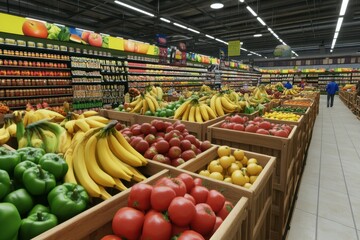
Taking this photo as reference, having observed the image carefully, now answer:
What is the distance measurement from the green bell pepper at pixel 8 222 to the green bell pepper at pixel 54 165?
1.04ft

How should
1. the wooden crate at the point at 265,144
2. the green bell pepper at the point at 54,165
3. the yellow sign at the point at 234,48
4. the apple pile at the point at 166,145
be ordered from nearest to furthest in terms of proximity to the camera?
the green bell pepper at the point at 54,165 → the apple pile at the point at 166,145 → the wooden crate at the point at 265,144 → the yellow sign at the point at 234,48

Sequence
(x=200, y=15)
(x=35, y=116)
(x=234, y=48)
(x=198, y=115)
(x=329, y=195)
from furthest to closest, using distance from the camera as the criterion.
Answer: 1. (x=200, y=15)
2. (x=234, y=48)
3. (x=329, y=195)
4. (x=198, y=115)
5. (x=35, y=116)

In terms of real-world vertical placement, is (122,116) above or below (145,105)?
below

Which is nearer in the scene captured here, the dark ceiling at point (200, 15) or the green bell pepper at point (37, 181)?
the green bell pepper at point (37, 181)

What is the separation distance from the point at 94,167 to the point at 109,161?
0.30 feet

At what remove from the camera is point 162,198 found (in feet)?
3.05

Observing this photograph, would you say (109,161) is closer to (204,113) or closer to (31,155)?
(31,155)

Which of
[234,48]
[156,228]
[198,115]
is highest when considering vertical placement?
[234,48]

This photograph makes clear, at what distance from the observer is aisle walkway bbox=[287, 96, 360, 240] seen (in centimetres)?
257

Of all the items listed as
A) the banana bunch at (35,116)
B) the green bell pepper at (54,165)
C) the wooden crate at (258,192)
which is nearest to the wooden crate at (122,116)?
the banana bunch at (35,116)

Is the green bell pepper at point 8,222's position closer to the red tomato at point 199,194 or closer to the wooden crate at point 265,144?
the red tomato at point 199,194

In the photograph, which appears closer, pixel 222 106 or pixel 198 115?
pixel 198 115

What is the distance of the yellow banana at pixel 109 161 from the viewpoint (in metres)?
1.34

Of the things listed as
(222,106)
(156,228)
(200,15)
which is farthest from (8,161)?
(200,15)
